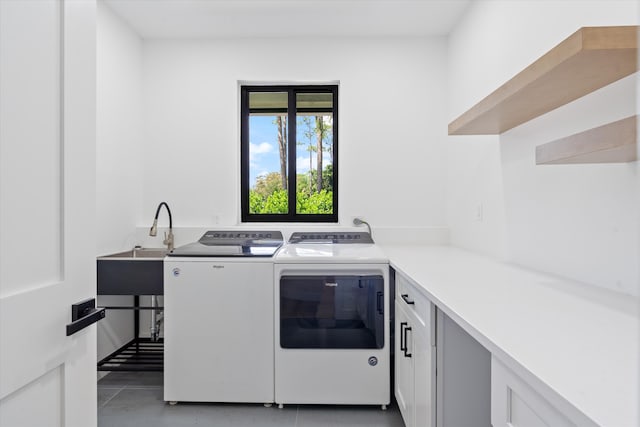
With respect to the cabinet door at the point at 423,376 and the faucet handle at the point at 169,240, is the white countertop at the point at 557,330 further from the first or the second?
the faucet handle at the point at 169,240

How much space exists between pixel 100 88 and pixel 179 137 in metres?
0.63

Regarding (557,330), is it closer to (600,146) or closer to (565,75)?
(600,146)

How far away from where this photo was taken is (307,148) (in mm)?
2961

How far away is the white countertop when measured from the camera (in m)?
0.56

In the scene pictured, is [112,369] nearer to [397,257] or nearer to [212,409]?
[212,409]

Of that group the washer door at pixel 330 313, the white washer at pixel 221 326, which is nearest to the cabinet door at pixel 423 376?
the washer door at pixel 330 313

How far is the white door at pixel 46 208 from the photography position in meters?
0.63

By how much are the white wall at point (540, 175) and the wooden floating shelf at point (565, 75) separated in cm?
9

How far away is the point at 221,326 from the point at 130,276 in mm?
660

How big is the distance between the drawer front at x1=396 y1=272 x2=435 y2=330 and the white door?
1.07 metres

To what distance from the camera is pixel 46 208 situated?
2.38 ft

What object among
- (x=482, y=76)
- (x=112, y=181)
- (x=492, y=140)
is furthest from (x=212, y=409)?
(x=482, y=76)

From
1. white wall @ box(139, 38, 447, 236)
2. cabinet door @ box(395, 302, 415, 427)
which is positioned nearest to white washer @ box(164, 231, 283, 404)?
cabinet door @ box(395, 302, 415, 427)

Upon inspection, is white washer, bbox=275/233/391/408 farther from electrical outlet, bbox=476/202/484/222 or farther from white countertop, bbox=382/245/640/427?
electrical outlet, bbox=476/202/484/222
